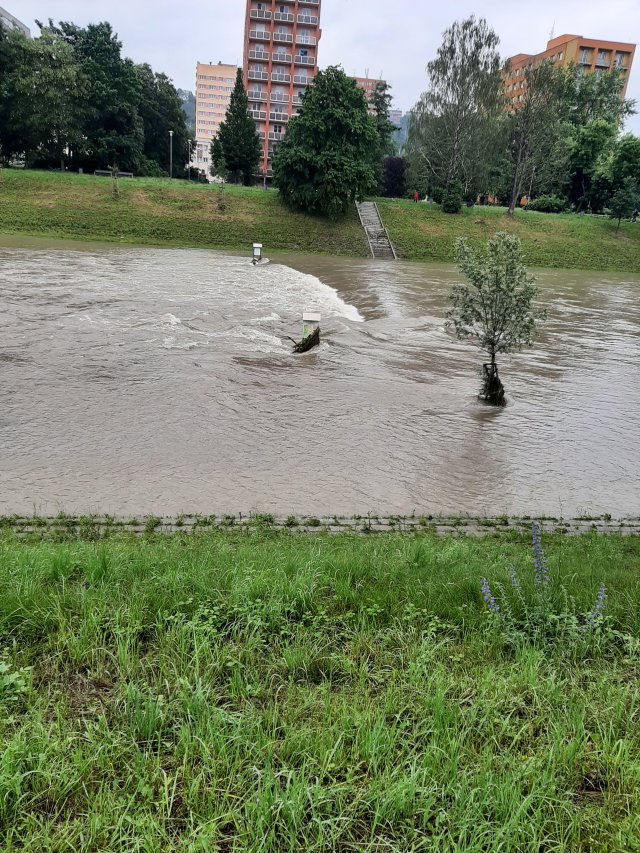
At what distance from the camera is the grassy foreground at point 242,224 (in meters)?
35.5

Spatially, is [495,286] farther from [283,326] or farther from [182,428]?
[283,326]

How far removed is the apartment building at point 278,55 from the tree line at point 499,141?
914 inches

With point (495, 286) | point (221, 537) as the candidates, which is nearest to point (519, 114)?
point (495, 286)

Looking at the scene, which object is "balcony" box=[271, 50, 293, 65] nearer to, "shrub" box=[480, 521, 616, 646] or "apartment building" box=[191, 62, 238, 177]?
"shrub" box=[480, 521, 616, 646]

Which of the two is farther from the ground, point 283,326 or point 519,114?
point 519,114

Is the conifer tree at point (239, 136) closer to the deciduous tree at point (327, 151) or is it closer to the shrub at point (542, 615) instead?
the deciduous tree at point (327, 151)

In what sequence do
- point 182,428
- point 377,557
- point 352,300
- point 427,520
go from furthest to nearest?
point 352,300, point 182,428, point 427,520, point 377,557

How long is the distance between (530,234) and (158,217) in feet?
88.3

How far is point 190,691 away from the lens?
9.53ft

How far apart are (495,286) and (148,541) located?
834 cm

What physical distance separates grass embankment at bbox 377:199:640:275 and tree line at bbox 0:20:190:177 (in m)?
21.4

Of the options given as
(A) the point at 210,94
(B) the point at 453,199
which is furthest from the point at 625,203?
(A) the point at 210,94

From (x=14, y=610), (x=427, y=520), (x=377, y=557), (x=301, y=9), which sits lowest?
(x=427, y=520)

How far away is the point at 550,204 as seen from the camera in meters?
54.4
